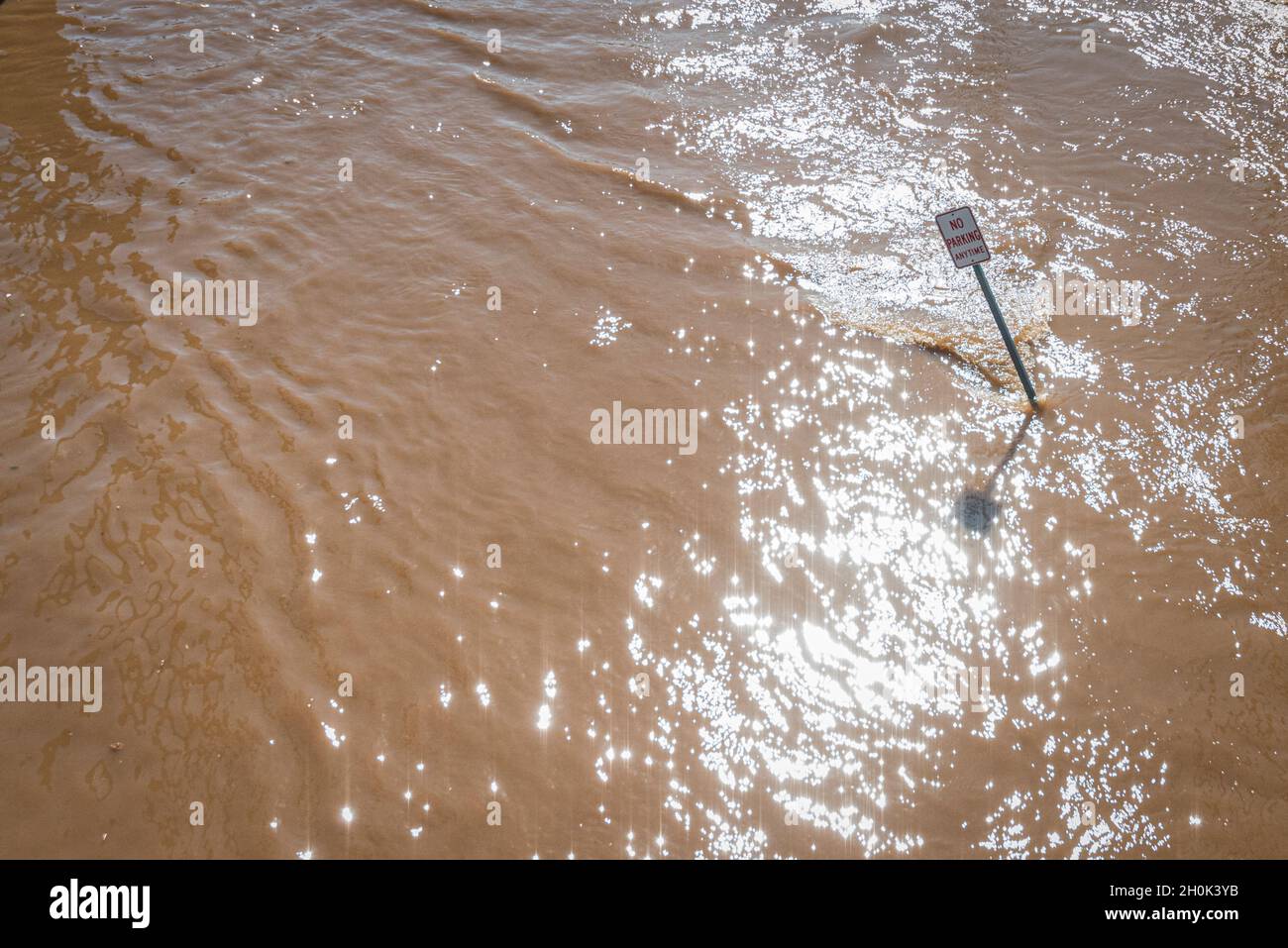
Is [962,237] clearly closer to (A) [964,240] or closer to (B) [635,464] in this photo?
(A) [964,240]

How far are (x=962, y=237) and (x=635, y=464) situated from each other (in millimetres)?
2094

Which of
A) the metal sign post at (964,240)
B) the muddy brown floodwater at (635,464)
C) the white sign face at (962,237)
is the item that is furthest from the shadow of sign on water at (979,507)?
the white sign face at (962,237)

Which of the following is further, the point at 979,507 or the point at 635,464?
the point at 635,464

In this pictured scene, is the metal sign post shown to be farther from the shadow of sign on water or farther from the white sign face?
the shadow of sign on water

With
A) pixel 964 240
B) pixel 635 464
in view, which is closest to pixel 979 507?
pixel 964 240

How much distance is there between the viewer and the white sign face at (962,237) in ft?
13.4

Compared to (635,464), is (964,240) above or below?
above

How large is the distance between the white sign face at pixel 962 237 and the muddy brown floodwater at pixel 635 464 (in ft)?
2.71

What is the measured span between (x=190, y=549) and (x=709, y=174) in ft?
15.1

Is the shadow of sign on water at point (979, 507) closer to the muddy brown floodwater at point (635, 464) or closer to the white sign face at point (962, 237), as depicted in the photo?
the muddy brown floodwater at point (635, 464)

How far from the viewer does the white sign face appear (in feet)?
13.4

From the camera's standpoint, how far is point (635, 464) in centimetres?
423

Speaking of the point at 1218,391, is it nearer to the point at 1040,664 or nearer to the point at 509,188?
the point at 1040,664

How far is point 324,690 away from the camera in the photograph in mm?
3334
